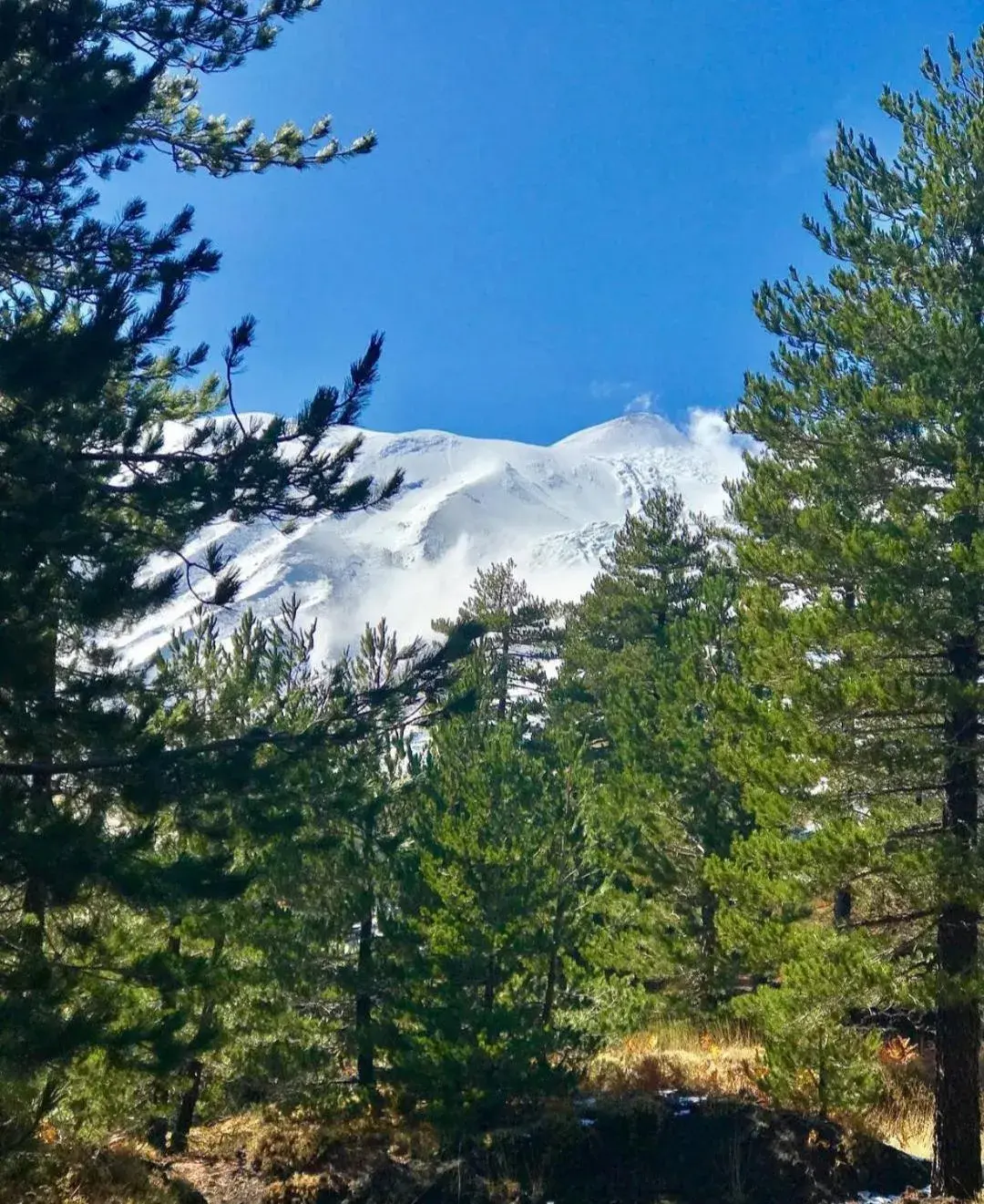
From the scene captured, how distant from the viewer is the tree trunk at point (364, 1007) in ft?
40.5

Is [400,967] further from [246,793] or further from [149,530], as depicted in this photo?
[149,530]

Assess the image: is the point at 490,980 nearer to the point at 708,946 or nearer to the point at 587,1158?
the point at 587,1158

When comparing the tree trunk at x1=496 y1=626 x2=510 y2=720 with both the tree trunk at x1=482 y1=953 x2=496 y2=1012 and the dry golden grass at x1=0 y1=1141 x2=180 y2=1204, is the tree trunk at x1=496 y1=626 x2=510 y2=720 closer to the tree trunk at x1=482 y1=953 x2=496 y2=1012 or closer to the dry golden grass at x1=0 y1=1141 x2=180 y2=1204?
the tree trunk at x1=482 y1=953 x2=496 y2=1012

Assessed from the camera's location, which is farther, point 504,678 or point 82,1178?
point 504,678

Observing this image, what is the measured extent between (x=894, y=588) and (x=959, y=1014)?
14.0 feet

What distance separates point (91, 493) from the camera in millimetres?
6758

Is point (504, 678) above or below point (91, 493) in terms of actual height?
above

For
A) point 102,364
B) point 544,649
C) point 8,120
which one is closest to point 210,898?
point 102,364

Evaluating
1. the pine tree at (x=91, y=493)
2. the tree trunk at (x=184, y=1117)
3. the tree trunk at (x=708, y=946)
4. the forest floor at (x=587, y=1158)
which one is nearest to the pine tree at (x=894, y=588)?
the forest floor at (x=587, y=1158)

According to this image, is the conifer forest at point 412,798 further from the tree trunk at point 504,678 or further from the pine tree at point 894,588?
the tree trunk at point 504,678

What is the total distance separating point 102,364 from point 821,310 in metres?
8.43

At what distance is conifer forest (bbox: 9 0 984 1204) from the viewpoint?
6445mm

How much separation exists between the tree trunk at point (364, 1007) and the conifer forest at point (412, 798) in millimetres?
65

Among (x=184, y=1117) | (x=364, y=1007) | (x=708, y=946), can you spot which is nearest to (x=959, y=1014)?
(x=708, y=946)
